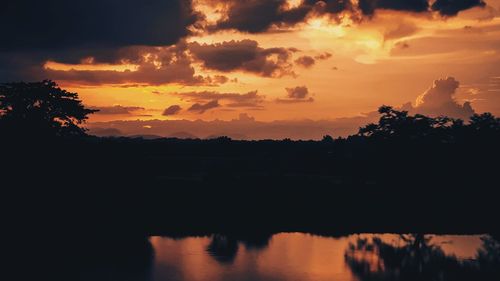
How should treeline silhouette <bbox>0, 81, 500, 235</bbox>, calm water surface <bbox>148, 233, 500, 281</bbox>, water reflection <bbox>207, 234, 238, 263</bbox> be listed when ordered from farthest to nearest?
treeline silhouette <bbox>0, 81, 500, 235</bbox>, water reflection <bbox>207, 234, 238, 263</bbox>, calm water surface <bbox>148, 233, 500, 281</bbox>

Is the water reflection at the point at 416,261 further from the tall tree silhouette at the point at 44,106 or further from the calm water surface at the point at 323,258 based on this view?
the tall tree silhouette at the point at 44,106

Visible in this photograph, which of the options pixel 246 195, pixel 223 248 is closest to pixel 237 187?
pixel 246 195

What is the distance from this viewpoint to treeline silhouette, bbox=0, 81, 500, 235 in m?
46.6

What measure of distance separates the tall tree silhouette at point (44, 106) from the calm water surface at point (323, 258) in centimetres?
1542

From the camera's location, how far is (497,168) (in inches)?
1779

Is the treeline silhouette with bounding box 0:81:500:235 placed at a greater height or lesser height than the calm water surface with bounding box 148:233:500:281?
greater

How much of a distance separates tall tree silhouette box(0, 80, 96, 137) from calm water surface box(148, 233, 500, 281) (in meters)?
15.4

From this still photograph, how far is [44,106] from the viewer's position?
57250 mm

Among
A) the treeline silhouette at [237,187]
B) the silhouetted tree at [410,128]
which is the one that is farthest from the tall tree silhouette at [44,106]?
the silhouetted tree at [410,128]

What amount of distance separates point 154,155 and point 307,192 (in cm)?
4697

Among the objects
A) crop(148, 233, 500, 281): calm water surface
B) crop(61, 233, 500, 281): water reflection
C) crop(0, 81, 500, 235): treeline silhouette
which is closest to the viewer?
crop(61, 233, 500, 281): water reflection

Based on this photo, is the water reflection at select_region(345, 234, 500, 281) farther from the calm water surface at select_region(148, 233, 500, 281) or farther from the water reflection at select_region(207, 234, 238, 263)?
the water reflection at select_region(207, 234, 238, 263)

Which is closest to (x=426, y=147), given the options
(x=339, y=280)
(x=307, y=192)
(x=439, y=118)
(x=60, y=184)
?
(x=439, y=118)

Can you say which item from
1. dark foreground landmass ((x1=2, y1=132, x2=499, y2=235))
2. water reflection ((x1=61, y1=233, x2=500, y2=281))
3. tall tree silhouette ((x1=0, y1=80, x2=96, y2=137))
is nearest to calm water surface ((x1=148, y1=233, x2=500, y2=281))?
water reflection ((x1=61, y1=233, x2=500, y2=281))
